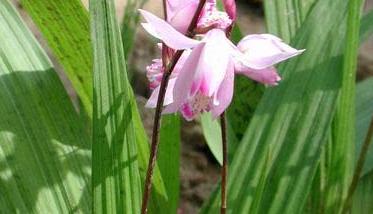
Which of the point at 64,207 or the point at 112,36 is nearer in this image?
the point at 112,36

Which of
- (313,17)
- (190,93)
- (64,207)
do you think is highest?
(190,93)

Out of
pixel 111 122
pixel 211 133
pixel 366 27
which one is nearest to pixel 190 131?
pixel 211 133

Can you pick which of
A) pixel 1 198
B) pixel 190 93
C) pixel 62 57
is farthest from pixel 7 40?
pixel 190 93

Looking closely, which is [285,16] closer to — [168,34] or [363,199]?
[363,199]

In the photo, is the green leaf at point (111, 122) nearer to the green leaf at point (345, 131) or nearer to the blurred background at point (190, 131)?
the green leaf at point (345, 131)

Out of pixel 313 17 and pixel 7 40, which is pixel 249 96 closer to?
pixel 313 17

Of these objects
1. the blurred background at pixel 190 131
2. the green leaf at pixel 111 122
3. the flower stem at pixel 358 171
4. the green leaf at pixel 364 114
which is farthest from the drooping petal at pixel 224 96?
the blurred background at pixel 190 131

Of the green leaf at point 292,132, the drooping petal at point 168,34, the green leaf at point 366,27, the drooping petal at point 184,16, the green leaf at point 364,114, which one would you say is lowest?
the green leaf at point 364,114
